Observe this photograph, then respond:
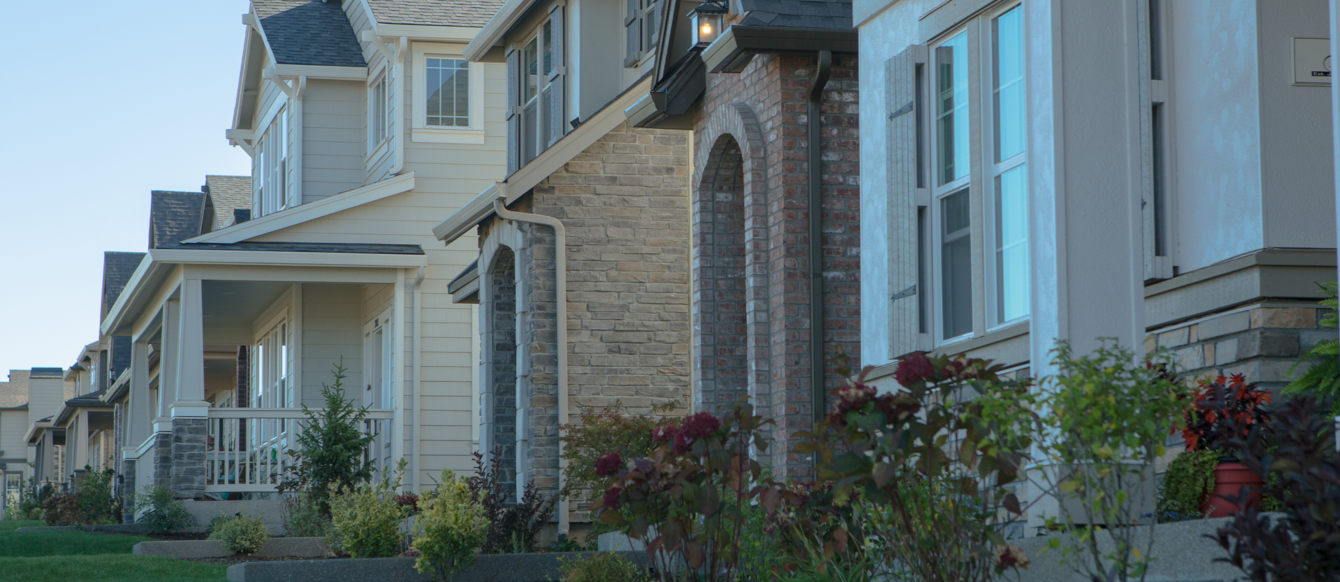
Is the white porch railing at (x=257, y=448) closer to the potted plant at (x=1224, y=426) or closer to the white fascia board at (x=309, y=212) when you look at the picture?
the white fascia board at (x=309, y=212)

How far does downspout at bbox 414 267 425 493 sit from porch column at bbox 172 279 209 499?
261 centimetres

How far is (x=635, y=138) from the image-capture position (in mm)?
13234

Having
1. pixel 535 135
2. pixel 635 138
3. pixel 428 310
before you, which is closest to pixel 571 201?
pixel 635 138

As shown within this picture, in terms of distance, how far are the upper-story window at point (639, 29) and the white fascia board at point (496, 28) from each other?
1.60 meters

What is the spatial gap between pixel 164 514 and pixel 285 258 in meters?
3.44

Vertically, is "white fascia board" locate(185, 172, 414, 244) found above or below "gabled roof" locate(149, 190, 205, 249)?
below

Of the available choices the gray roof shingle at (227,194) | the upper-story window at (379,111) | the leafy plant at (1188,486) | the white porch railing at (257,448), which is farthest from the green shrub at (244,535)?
the gray roof shingle at (227,194)

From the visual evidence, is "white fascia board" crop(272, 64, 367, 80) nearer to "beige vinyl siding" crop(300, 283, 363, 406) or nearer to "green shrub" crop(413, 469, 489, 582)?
"beige vinyl siding" crop(300, 283, 363, 406)

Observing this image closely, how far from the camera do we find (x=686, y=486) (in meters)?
6.43

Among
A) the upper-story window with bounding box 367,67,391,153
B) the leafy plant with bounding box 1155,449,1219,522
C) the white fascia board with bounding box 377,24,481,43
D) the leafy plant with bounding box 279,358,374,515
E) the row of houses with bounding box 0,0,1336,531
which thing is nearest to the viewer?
the leafy plant with bounding box 1155,449,1219,522

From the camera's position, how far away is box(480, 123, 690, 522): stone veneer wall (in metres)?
13.0

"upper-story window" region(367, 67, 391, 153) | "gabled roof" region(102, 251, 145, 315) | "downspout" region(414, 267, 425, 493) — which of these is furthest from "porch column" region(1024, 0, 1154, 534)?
"gabled roof" region(102, 251, 145, 315)

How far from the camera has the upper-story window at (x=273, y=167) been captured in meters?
22.3

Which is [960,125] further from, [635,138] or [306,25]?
[306,25]
